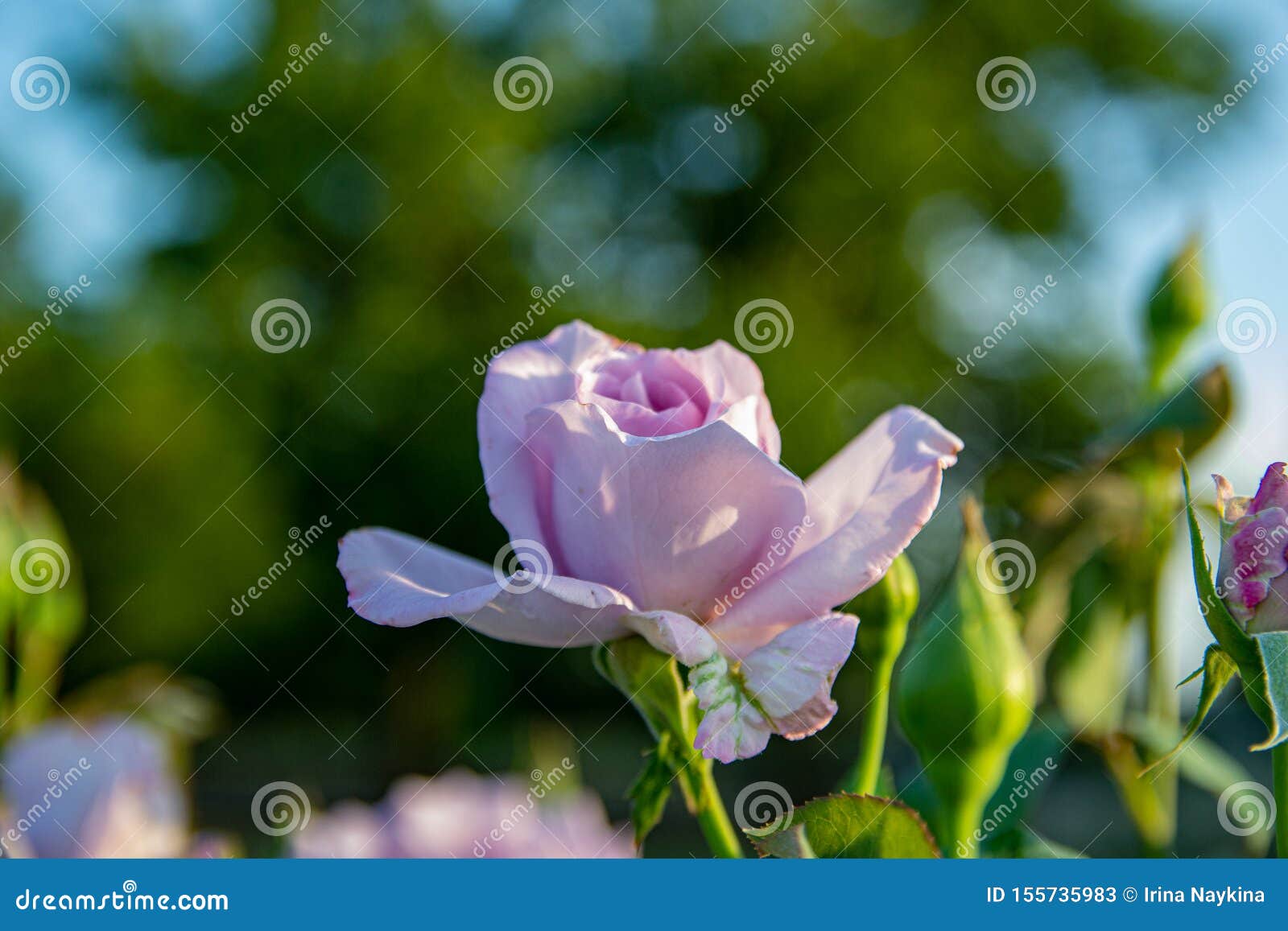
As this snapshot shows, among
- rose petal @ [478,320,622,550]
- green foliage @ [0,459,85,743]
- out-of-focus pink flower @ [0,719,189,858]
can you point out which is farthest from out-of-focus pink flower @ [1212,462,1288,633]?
green foliage @ [0,459,85,743]

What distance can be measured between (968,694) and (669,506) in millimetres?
152

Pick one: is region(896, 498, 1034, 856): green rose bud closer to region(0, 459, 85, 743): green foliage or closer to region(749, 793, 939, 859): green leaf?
region(749, 793, 939, 859): green leaf

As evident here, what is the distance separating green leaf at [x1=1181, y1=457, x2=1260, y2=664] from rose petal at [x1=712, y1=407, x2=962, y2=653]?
0.09 metres

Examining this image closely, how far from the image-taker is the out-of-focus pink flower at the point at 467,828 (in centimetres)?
55

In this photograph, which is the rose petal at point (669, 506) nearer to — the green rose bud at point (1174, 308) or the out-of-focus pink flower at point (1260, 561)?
the out-of-focus pink flower at point (1260, 561)

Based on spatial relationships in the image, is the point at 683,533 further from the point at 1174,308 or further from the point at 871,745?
A: the point at 1174,308

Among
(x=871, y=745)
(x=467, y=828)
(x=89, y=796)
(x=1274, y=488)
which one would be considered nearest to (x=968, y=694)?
(x=871, y=745)

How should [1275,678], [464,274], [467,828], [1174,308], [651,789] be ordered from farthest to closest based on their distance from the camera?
[464,274], [1174,308], [467,828], [651,789], [1275,678]

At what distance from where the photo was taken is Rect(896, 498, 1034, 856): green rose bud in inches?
19.1

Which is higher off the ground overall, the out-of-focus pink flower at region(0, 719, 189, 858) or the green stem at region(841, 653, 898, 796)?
the green stem at region(841, 653, 898, 796)

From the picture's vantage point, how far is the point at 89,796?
62 cm

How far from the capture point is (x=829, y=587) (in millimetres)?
421

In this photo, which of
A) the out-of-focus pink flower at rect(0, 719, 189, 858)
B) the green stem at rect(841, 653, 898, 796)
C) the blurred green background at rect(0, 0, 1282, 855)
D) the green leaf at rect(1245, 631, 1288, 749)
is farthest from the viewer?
the blurred green background at rect(0, 0, 1282, 855)

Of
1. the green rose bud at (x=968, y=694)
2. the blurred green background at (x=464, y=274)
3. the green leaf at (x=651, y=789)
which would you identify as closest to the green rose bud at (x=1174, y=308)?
the green rose bud at (x=968, y=694)
